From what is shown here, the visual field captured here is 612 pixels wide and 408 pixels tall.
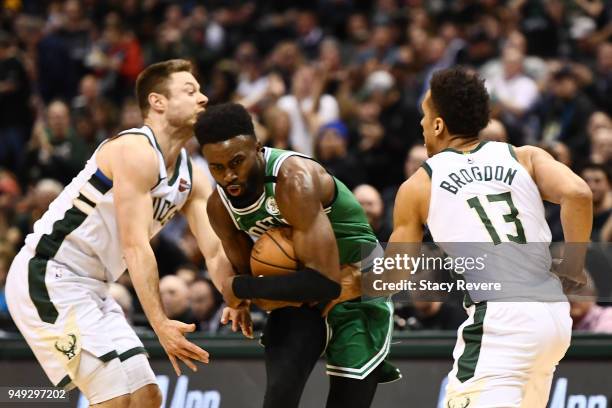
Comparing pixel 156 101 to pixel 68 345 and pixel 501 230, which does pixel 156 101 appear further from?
pixel 501 230

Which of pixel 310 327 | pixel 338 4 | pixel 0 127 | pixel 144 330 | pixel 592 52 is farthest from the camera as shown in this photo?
pixel 338 4

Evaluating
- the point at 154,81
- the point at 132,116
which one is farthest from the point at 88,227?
the point at 132,116

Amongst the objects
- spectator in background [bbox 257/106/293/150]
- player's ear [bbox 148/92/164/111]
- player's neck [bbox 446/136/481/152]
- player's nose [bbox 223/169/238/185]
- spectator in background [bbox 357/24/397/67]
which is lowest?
player's nose [bbox 223/169/238/185]

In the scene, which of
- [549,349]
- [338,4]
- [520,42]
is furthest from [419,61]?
[549,349]

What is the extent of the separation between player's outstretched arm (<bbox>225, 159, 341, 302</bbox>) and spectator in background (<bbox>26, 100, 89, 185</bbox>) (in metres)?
6.78

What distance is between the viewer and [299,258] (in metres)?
4.89

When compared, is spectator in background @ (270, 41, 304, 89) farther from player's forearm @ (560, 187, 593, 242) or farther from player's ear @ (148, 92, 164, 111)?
player's forearm @ (560, 187, 593, 242)

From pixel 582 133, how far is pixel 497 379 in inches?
242

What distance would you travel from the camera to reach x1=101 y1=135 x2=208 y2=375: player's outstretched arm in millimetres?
5086

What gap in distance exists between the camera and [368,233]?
5316 millimetres

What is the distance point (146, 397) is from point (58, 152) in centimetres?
677

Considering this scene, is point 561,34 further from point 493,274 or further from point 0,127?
point 493,274

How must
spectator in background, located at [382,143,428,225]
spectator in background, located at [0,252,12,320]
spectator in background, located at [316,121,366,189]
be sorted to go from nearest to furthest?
spectator in background, located at [382,143,428,225]
spectator in background, located at [0,252,12,320]
spectator in background, located at [316,121,366,189]

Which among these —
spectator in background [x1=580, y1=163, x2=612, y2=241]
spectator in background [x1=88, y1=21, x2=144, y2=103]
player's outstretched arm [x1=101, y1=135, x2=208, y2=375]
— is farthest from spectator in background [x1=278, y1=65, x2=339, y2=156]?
player's outstretched arm [x1=101, y1=135, x2=208, y2=375]
